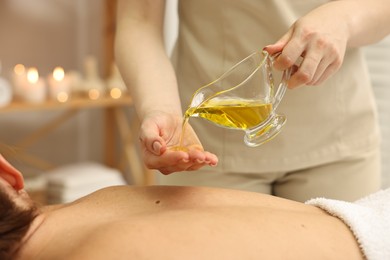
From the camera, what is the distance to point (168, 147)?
130 centimetres

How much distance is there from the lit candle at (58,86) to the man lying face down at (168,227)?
6.71 ft

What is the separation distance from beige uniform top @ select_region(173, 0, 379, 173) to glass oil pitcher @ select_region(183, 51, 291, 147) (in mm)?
265

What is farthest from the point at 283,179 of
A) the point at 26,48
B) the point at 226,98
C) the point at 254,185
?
the point at 26,48

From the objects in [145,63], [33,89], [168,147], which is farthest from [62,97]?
[168,147]

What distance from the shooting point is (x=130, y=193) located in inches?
51.7

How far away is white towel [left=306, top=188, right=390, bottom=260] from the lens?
1140 millimetres

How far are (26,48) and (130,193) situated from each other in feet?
8.36

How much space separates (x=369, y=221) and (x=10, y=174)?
0.64 metres

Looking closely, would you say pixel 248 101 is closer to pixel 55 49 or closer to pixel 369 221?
pixel 369 221

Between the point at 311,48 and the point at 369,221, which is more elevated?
the point at 311,48

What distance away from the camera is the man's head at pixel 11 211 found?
1218mm

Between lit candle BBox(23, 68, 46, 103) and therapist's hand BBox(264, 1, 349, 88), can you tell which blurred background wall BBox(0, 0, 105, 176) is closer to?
lit candle BBox(23, 68, 46, 103)

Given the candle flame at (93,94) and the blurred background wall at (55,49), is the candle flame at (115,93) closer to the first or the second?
the candle flame at (93,94)

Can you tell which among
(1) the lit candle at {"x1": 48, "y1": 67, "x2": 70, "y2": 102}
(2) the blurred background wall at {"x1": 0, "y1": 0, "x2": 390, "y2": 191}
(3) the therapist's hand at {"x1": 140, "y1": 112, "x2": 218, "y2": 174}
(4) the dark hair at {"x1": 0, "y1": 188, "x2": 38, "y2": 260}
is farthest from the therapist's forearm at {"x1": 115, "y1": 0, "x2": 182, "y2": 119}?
(2) the blurred background wall at {"x1": 0, "y1": 0, "x2": 390, "y2": 191}
